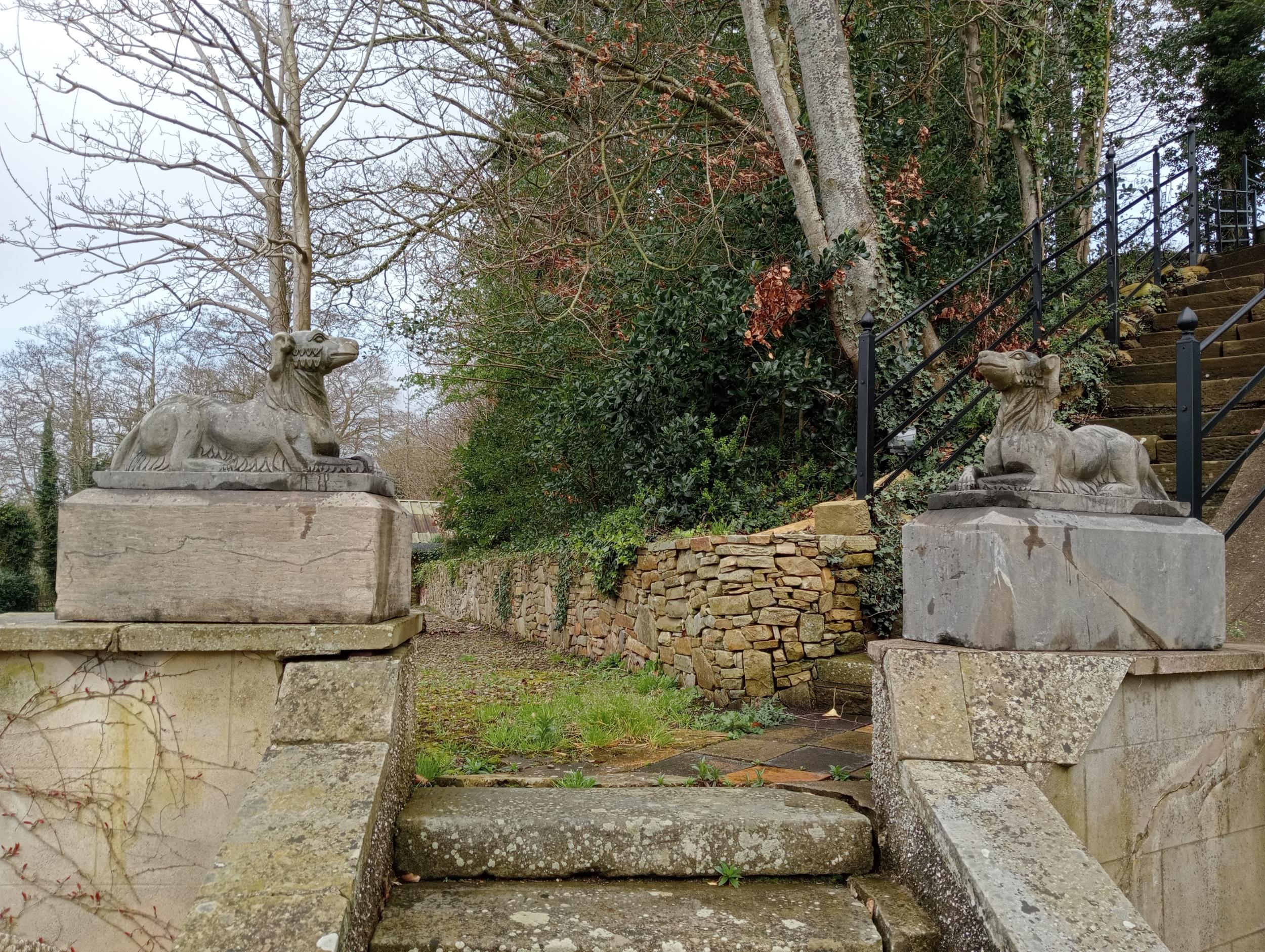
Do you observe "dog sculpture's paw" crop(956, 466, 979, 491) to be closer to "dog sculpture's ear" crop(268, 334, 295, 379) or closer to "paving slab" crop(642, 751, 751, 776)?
"paving slab" crop(642, 751, 751, 776)

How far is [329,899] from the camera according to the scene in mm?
2191

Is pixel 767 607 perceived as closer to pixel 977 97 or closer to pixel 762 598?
pixel 762 598

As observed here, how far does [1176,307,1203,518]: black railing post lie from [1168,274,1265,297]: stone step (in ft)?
17.2

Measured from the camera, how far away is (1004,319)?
8.47m

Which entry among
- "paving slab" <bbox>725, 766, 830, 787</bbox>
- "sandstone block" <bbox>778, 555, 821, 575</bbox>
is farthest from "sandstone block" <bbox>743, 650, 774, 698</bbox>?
"paving slab" <bbox>725, 766, 830, 787</bbox>

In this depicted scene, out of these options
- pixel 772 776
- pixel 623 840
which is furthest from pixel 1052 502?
pixel 623 840

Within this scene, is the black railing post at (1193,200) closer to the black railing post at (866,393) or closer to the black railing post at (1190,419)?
the black railing post at (866,393)

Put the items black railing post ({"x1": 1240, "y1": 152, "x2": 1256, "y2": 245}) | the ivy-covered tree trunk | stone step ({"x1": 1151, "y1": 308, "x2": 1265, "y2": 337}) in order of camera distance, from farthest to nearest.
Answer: the ivy-covered tree trunk
black railing post ({"x1": 1240, "y1": 152, "x2": 1256, "y2": 245})
stone step ({"x1": 1151, "y1": 308, "x2": 1265, "y2": 337})

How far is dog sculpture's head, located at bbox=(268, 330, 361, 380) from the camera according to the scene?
3201 millimetres

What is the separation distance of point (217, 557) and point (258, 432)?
1.55ft

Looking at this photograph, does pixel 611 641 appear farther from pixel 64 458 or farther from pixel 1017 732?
pixel 64 458

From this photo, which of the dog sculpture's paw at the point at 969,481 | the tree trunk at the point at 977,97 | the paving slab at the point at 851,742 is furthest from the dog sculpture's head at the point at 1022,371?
the tree trunk at the point at 977,97

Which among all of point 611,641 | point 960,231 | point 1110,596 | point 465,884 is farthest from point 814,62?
point 465,884

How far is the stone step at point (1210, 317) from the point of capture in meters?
7.66
